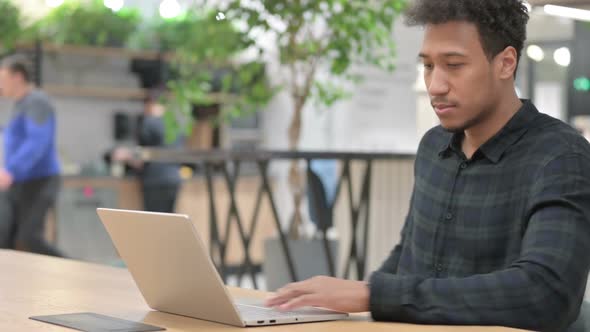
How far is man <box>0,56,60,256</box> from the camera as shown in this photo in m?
6.05

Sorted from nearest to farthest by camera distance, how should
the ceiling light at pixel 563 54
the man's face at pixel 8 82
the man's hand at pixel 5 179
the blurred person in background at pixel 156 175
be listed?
the man's hand at pixel 5 179 → the man's face at pixel 8 82 → the blurred person in background at pixel 156 175 → the ceiling light at pixel 563 54

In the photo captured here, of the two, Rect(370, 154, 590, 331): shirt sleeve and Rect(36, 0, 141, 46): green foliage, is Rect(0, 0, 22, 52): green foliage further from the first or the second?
Rect(370, 154, 590, 331): shirt sleeve

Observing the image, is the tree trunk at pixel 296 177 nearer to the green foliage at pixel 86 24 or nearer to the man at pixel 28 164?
the man at pixel 28 164

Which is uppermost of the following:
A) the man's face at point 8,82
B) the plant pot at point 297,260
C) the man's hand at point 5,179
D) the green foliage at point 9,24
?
the green foliage at point 9,24

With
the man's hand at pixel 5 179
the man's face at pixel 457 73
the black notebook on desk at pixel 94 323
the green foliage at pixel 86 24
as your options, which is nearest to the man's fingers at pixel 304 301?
the black notebook on desk at pixel 94 323

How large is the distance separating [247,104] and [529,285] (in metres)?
4.21

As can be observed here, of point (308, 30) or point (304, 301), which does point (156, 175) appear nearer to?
point (308, 30)

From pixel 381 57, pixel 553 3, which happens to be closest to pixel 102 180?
pixel 381 57

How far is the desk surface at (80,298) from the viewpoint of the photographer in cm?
154

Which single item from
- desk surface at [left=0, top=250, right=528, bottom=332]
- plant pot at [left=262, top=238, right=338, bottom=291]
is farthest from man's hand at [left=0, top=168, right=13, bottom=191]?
desk surface at [left=0, top=250, right=528, bottom=332]

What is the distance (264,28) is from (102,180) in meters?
3.36

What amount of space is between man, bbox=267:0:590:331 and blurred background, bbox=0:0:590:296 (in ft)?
8.11

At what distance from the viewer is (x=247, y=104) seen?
5703 millimetres

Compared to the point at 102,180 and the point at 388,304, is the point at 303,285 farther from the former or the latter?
the point at 102,180
